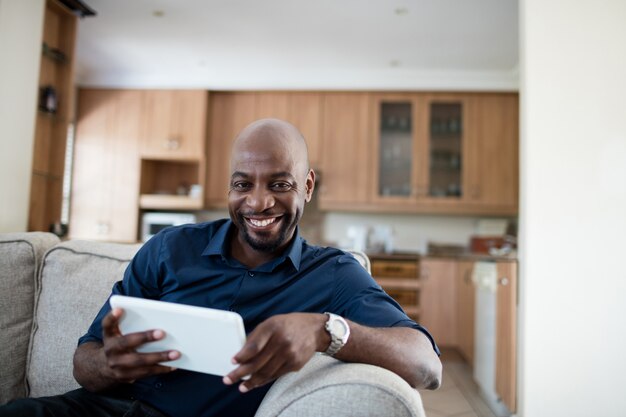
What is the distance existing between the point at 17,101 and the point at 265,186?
215 cm

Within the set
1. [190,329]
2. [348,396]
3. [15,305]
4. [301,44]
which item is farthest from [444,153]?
[190,329]

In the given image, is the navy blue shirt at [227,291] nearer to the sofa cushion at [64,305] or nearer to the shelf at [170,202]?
the sofa cushion at [64,305]

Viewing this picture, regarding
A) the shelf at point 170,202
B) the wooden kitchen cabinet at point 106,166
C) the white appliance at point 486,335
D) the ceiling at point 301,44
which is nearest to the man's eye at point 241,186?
the white appliance at point 486,335

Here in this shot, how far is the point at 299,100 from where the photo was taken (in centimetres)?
473

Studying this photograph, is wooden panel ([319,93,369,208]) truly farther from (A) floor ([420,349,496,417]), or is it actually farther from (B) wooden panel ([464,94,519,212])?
(A) floor ([420,349,496,417])

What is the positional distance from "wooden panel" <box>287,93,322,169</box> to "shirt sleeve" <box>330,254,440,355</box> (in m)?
3.51

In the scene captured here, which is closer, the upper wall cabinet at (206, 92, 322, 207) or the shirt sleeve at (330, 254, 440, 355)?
the shirt sleeve at (330, 254, 440, 355)

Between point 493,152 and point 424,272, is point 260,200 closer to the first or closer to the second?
point 424,272

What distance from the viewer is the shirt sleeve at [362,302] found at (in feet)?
3.59

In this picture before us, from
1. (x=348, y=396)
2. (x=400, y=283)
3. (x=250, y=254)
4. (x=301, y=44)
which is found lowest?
(x=400, y=283)

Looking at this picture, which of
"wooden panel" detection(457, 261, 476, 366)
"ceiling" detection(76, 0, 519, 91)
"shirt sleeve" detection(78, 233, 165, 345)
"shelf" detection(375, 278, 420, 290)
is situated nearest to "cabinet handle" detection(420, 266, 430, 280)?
"shelf" detection(375, 278, 420, 290)

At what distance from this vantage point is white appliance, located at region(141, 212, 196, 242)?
473 centimetres

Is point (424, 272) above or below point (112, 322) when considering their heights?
below

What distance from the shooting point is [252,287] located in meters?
1.16
